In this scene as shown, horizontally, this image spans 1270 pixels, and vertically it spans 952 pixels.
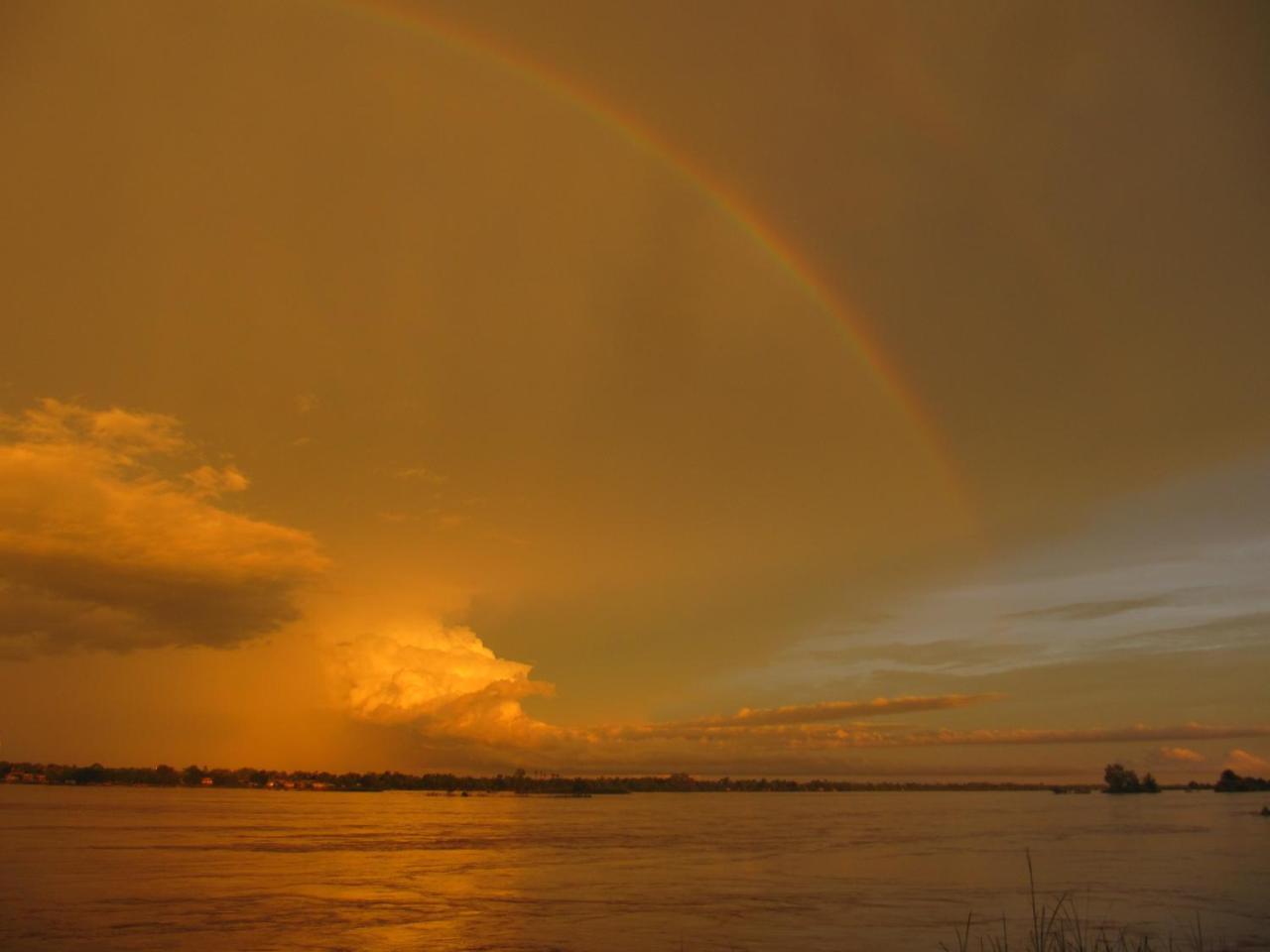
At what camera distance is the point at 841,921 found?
32.2m

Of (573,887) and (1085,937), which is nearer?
(1085,937)

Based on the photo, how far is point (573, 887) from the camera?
42438mm

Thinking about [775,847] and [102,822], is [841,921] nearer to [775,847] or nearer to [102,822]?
[775,847]

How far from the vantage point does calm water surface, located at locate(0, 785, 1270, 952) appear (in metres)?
29.0

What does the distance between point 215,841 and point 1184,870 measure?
2256 inches

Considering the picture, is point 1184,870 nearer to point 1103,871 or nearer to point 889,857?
point 1103,871

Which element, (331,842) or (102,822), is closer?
(331,842)

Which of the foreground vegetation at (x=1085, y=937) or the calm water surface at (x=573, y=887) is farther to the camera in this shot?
the calm water surface at (x=573, y=887)

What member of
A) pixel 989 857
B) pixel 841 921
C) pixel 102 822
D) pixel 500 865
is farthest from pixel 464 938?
pixel 102 822

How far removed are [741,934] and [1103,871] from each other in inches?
1191

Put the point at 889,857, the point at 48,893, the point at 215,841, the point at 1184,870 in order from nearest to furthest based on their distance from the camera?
the point at 48,893, the point at 1184,870, the point at 889,857, the point at 215,841

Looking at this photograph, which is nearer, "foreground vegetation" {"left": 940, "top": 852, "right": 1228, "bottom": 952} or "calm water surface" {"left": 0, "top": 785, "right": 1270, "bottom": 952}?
"foreground vegetation" {"left": 940, "top": 852, "right": 1228, "bottom": 952}

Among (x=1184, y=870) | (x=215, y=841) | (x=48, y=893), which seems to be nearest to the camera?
(x=48, y=893)

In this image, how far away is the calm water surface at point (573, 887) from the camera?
1144 inches
